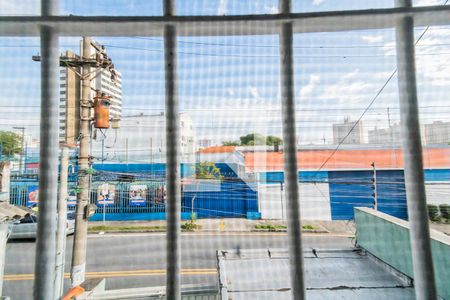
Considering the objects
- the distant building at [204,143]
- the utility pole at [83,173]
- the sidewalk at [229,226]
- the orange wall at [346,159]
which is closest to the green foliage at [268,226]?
the sidewalk at [229,226]

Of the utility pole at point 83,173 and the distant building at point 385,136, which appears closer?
the distant building at point 385,136

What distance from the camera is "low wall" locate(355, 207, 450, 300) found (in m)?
1.38

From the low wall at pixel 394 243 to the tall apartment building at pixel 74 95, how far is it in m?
1.72

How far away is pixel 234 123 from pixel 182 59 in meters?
0.36

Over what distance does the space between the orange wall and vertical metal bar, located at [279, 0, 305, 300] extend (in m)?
0.11

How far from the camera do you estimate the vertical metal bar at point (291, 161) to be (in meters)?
0.77

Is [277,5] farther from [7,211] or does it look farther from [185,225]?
[7,211]

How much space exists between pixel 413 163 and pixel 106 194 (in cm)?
168

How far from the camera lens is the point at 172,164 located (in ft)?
2.64

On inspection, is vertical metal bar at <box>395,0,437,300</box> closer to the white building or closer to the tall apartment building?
the white building

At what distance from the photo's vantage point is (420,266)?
29.6 inches

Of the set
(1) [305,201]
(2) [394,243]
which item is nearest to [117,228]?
(1) [305,201]

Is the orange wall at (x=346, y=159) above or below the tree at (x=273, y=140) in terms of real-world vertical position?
below

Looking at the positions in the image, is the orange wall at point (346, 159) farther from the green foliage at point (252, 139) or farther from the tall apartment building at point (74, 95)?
the tall apartment building at point (74, 95)
